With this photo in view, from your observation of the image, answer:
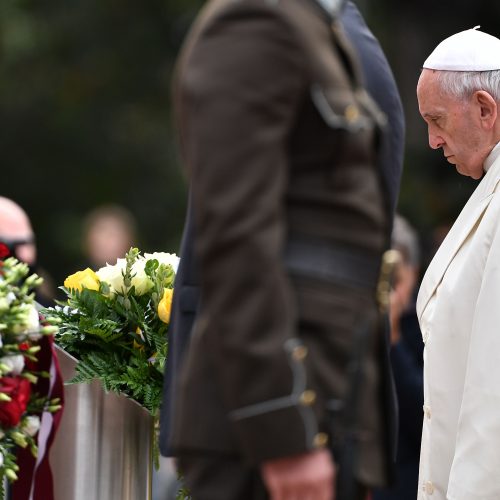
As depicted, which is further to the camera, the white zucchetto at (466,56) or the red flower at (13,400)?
the white zucchetto at (466,56)

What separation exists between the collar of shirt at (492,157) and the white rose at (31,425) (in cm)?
145

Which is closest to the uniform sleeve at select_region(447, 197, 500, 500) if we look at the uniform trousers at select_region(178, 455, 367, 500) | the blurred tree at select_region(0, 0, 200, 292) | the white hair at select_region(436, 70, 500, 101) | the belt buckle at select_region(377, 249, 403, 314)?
the white hair at select_region(436, 70, 500, 101)

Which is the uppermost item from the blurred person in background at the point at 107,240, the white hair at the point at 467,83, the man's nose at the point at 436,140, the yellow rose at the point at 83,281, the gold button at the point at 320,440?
the white hair at the point at 467,83

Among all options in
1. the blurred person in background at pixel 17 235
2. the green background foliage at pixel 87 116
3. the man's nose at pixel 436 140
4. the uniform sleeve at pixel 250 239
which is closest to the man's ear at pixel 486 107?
the man's nose at pixel 436 140

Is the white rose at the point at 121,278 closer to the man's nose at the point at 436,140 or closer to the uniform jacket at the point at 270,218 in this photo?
the man's nose at the point at 436,140

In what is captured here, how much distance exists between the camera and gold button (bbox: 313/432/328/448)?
8.55 ft

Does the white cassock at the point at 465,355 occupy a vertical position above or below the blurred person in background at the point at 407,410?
above

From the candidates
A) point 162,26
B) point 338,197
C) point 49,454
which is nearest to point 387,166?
point 338,197

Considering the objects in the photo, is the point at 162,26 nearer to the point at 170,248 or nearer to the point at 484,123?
the point at 170,248

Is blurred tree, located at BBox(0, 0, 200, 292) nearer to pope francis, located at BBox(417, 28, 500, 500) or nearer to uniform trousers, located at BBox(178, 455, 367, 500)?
pope francis, located at BBox(417, 28, 500, 500)

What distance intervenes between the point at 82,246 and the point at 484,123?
14073mm

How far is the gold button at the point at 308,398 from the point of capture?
102 inches

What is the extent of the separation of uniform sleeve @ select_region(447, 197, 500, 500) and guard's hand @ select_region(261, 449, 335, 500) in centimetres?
97

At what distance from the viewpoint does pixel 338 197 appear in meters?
2.73
